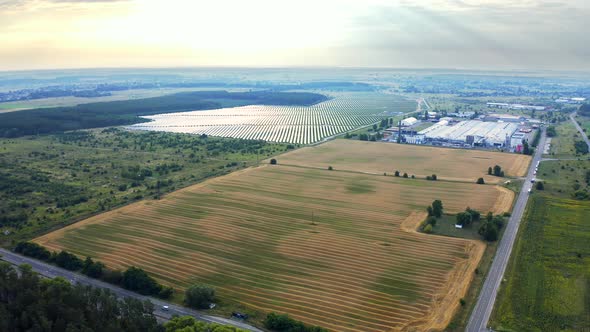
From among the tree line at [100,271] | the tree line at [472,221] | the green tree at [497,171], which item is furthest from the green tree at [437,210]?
the tree line at [100,271]

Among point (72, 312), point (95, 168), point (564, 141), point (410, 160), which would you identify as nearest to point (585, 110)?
point (564, 141)

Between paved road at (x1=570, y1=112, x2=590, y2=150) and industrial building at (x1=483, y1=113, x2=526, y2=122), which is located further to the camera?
industrial building at (x1=483, y1=113, x2=526, y2=122)

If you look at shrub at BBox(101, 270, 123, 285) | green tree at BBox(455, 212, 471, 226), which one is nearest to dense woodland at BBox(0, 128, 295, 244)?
shrub at BBox(101, 270, 123, 285)

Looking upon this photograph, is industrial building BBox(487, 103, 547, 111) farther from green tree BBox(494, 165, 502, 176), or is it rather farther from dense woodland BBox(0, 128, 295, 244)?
dense woodland BBox(0, 128, 295, 244)

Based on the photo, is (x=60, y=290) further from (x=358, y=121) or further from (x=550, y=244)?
(x=358, y=121)

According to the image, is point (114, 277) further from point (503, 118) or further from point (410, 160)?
point (503, 118)
